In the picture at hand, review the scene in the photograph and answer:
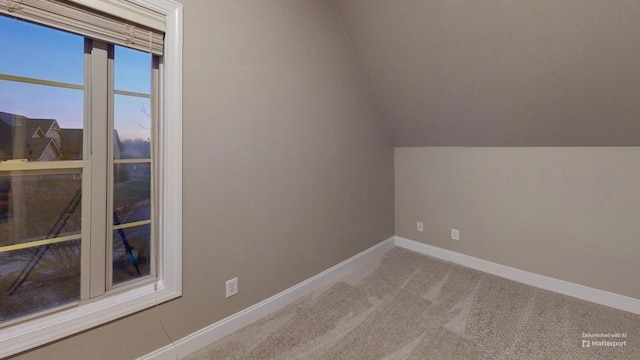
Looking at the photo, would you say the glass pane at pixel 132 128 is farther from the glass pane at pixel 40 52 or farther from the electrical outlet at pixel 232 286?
the electrical outlet at pixel 232 286

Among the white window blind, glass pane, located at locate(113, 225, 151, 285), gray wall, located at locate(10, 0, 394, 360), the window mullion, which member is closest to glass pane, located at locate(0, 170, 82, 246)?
the window mullion

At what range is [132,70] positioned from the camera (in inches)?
53.2

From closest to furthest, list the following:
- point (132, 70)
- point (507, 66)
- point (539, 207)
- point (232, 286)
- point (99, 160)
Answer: point (99, 160) < point (132, 70) < point (232, 286) < point (507, 66) < point (539, 207)

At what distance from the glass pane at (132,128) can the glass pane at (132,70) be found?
6 centimetres

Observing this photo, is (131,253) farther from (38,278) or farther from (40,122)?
(40,122)

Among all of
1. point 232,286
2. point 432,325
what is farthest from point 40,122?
point 432,325

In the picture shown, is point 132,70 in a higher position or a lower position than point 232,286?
higher

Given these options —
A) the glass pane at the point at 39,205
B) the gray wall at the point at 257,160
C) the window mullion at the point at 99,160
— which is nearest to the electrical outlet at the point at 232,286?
the gray wall at the point at 257,160

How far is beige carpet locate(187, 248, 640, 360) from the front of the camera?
150 centimetres

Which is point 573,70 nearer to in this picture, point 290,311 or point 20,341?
point 290,311

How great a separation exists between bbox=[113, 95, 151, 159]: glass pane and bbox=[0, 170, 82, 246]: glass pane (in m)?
0.23

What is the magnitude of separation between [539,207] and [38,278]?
347 cm

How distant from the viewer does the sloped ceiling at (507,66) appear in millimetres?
1509

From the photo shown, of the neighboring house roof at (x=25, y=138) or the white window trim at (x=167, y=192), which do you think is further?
the white window trim at (x=167, y=192)
